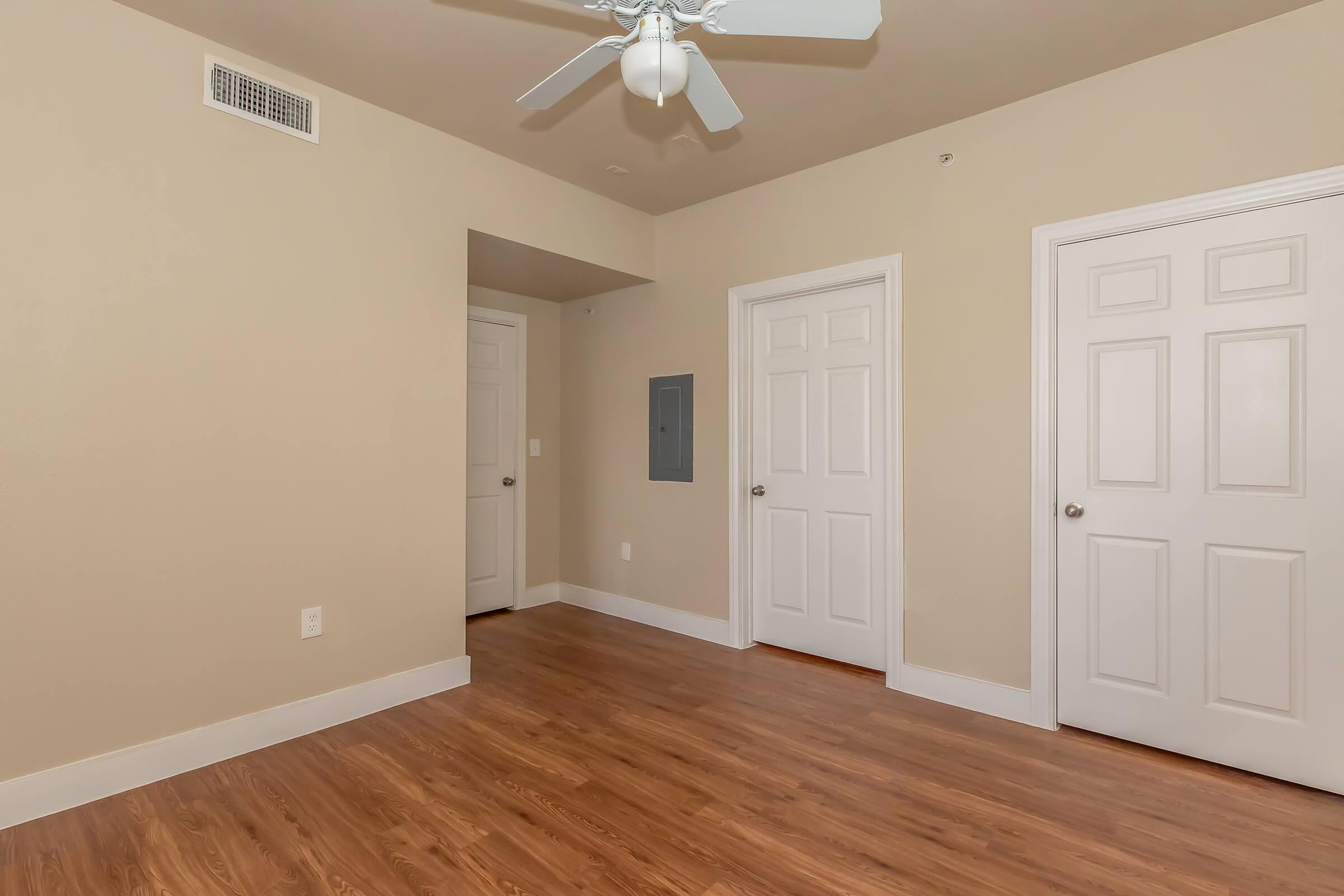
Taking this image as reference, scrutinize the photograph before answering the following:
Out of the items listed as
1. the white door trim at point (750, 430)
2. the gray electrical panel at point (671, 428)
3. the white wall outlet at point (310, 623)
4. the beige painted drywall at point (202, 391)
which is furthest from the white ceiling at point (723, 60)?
the white wall outlet at point (310, 623)

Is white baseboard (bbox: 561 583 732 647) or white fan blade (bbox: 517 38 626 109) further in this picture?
white baseboard (bbox: 561 583 732 647)

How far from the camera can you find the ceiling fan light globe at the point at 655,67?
5.63 feet

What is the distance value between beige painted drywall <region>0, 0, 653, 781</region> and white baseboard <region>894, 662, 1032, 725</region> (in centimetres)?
223

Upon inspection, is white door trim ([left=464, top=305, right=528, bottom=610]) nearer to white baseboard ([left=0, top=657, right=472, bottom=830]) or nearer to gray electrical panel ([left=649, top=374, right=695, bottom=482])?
gray electrical panel ([left=649, top=374, right=695, bottom=482])

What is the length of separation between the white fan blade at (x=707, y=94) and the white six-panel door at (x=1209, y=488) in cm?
163

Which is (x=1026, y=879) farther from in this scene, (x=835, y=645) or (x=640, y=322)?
(x=640, y=322)

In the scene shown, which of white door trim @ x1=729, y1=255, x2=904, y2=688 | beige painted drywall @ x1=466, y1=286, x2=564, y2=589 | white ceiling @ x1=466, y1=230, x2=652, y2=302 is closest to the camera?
white door trim @ x1=729, y1=255, x2=904, y2=688

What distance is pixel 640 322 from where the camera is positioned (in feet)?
14.8

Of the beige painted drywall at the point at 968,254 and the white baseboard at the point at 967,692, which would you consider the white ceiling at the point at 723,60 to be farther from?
the white baseboard at the point at 967,692

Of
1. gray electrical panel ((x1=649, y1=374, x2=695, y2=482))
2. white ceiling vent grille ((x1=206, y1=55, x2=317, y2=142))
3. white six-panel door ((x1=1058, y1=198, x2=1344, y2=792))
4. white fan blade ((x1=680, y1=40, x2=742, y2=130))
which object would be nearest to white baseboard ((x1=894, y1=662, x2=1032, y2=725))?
white six-panel door ((x1=1058, y1=198, x2=1344, y2=792))

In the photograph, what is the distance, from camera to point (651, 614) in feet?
14.4

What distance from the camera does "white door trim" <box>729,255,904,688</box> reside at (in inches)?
129

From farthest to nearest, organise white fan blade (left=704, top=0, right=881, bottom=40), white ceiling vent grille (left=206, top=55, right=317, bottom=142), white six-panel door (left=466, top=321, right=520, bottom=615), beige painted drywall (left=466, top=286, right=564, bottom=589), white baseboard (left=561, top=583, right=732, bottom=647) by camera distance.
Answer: beige painted drywall (left=466, top=286, right=564, bottom=589), white six-panel door (left=466, top=321, right=520, bottom=615), white baseboard (left=561, top=583, right=732, bottom=647), white ceiling vent grille (left=206, top=55, right=317, bottom=142), white fan blade (left=704, top=0, right=881, bottom=40)

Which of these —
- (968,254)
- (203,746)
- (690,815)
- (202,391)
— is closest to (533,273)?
(202,391)
